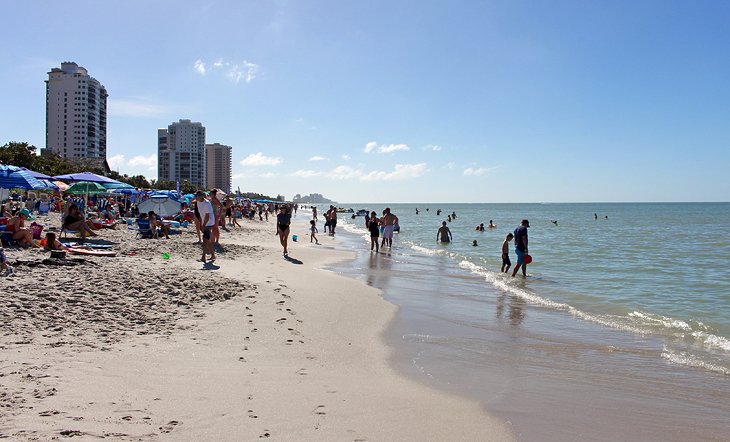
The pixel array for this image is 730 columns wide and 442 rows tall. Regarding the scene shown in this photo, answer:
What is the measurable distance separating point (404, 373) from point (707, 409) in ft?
8.97

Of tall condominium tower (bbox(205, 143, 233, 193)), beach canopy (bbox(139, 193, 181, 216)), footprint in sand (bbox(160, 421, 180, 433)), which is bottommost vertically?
footprint in sand (bbox(160, 421, 180, 433))

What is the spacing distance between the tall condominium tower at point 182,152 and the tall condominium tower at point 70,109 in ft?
106

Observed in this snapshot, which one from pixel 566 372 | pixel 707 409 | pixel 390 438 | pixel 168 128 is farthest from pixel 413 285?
pixel 168 128

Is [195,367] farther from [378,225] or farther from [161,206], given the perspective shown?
[161,206]

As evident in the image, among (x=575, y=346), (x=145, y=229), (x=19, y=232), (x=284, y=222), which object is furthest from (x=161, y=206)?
(x=575, y=346)

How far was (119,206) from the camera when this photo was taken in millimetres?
29406

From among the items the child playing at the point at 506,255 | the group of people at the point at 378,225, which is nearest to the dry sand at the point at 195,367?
the child playing at the point at 506,255

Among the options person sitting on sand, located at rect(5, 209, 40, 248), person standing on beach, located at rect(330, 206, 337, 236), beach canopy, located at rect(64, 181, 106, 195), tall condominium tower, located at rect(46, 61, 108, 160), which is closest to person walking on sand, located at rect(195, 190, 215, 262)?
person sitting on sand, located at rect(5, 209, 40, 248)

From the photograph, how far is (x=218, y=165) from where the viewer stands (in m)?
182

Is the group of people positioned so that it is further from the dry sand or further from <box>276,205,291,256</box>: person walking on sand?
the dry sand

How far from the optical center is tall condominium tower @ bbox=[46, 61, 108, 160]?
385 feet

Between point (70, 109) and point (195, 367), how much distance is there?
5341 inches

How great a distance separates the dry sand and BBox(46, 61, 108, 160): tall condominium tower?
12957 cm

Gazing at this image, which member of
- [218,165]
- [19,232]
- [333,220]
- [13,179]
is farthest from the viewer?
[218,165]
